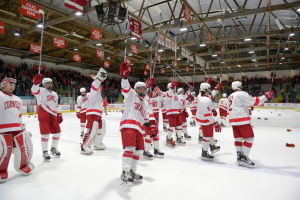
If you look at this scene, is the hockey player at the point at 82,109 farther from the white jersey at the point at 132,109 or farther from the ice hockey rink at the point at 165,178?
the white jersey at the point at 132,109

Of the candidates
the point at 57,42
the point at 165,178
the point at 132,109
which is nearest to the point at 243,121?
the point at 165,178

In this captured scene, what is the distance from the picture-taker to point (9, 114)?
307 cm

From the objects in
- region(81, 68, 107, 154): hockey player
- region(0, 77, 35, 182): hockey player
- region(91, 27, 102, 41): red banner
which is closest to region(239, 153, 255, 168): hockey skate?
region(81, 68, 107, 154): hockey player

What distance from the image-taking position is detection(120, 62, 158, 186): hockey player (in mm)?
2861

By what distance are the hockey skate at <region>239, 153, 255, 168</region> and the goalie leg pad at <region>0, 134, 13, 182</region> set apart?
395 cm

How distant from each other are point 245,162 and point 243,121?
77 cm

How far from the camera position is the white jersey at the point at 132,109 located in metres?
2.96

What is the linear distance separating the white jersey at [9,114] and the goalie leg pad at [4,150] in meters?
0.11

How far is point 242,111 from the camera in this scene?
3.85 meters

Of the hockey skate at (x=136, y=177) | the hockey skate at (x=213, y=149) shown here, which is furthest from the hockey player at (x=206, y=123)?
the hockey skate at (x=136, y=177)

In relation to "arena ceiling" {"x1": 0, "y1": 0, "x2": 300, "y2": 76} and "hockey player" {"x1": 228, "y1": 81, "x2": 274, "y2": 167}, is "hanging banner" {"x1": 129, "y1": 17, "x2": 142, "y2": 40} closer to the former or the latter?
"arena ceiling" {"x1": 0, "y1": 0, "x2": 300, "y2": 76}

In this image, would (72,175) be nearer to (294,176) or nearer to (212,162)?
(212,162)

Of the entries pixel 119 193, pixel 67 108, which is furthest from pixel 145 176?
pixel 67 108

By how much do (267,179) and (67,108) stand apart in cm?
1652
